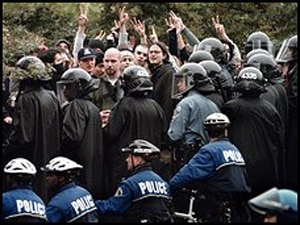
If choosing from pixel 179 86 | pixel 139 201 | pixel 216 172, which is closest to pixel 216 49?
pixel 179 86

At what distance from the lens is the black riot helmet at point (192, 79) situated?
1459cm

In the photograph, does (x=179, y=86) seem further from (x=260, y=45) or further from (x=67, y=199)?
(x=67, y=199)

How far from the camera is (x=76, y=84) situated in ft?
47.5

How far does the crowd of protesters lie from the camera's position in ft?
42.8

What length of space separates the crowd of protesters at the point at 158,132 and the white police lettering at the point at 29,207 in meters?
0.53

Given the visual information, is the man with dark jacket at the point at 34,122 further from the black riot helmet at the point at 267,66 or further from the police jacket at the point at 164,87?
the black riot helmet at the point at 267,66

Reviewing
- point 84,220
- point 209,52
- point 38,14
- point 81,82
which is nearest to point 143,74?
point 81,82

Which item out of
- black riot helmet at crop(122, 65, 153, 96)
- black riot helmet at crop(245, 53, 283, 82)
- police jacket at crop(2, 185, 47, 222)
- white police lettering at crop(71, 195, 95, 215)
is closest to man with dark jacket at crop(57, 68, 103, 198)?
black riot helmet at crop(122, 65, 153, 96)

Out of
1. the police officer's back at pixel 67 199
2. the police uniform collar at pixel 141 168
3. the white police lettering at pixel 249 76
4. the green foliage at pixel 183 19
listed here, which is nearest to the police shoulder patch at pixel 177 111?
the white police lettering at pixel 249 76

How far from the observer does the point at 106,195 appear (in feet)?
48.2

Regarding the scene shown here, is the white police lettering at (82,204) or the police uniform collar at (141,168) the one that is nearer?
the white police lettering at (82,204)

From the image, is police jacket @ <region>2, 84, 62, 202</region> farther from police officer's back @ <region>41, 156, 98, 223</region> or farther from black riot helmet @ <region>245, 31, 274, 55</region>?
black riot helmet @ <region>245, 31, 274, 55</region>

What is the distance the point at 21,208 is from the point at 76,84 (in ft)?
9.52

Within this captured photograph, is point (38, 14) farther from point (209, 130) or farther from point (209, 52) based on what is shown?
point (209, 130)
